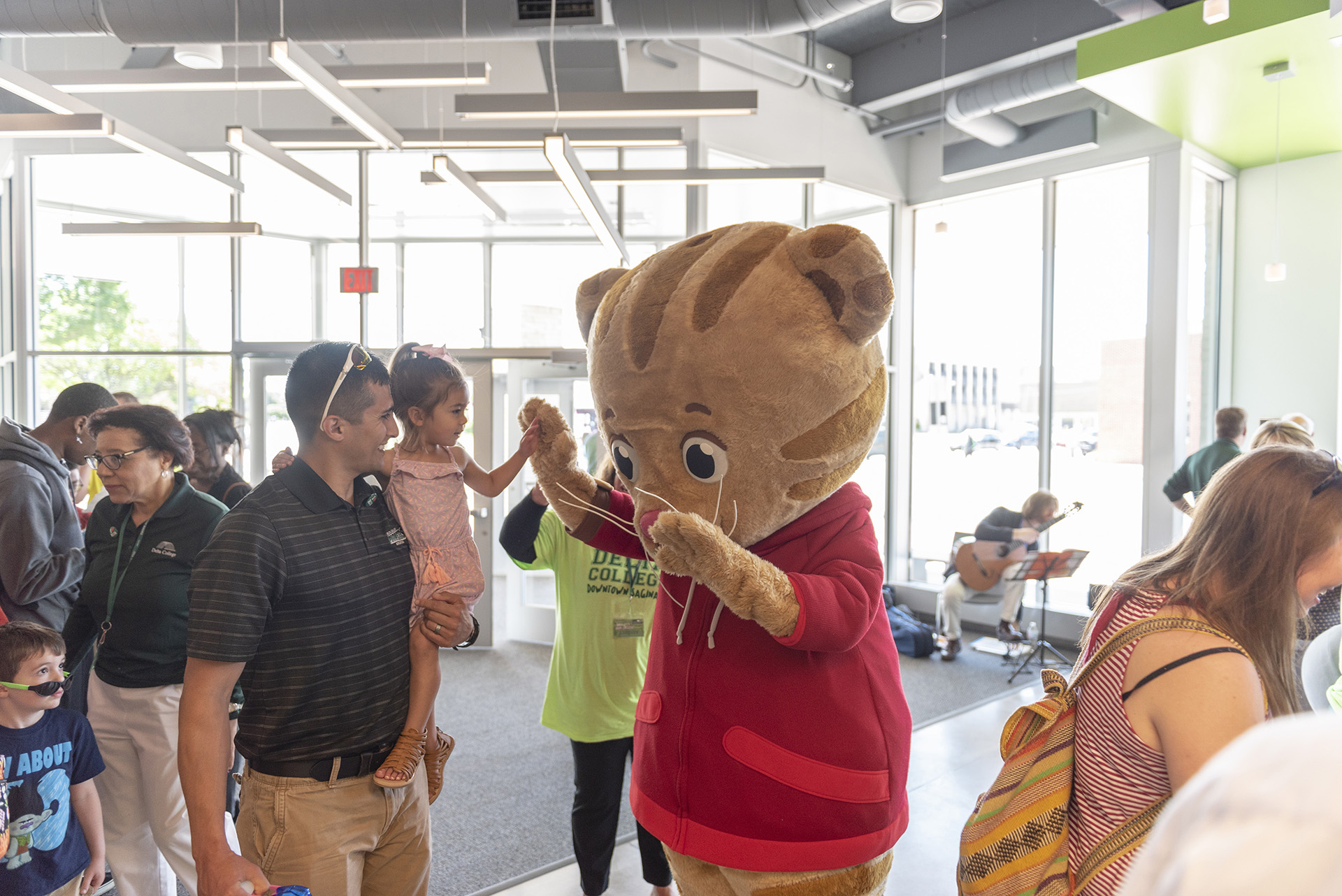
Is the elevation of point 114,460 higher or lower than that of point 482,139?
lower

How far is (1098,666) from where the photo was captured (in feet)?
4.60

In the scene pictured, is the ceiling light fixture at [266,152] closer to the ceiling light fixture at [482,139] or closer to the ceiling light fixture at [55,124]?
the ceiling light fixture at [482,139]

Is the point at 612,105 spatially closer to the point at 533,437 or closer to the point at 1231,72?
the point at 533,437

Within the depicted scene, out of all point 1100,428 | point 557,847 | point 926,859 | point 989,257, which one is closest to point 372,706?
point 557,847

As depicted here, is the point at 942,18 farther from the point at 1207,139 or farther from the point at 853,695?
the point at 853,695

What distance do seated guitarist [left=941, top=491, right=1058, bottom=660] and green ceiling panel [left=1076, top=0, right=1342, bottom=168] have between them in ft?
9.52

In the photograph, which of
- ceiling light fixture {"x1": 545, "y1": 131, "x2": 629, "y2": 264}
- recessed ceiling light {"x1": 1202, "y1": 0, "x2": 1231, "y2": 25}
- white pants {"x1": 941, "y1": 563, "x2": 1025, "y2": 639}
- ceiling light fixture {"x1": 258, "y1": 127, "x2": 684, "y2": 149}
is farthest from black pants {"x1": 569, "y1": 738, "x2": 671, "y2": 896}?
white pants {"x1": 941, "y1": 563, "x2": 1025, "y2": 639}

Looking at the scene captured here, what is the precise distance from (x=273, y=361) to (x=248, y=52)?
2.34 meters

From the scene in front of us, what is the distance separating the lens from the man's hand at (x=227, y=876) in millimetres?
1372

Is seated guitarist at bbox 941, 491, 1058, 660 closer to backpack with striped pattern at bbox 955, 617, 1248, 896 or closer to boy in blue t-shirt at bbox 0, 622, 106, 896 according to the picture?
backpack with striped pattern at bbox 955, 617, 1248, 896

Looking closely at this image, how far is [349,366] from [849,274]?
989 mm

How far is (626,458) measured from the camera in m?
1.61

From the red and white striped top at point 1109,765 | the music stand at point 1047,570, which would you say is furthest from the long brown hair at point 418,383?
the music stand at point 1047,570

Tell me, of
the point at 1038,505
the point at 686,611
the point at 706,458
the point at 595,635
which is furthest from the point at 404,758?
the point at 1038,505
